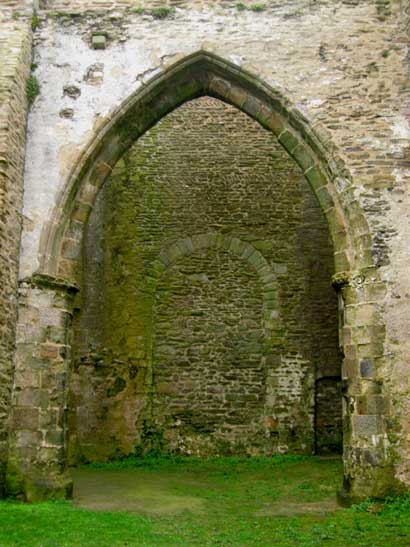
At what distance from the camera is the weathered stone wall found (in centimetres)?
709

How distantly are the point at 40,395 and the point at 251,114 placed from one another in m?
3.96

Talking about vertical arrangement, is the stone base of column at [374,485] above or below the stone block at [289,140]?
below

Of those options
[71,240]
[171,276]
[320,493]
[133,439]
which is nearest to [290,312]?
[171,276]

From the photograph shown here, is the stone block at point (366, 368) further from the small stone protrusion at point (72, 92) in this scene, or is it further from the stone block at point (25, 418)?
the small stone protrusion at point (72, 92)

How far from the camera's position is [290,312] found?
12.2 m

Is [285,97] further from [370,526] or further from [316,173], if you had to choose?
[370,526]

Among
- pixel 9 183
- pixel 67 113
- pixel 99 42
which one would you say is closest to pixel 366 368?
pixel 9 183

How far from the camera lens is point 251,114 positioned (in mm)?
8250

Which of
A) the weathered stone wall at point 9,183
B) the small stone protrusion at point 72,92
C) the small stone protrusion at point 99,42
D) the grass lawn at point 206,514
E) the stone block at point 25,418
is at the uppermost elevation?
the small stone protrusion at point 99,42

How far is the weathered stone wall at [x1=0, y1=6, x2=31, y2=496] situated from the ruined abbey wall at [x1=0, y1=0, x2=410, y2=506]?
1.0 inches

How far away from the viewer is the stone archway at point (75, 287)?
7.19 meters

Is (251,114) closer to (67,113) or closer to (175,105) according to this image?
(175,105)

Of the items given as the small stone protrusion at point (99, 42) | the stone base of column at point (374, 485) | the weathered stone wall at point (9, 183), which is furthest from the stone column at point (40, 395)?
the stone base of column at point (374, 485)

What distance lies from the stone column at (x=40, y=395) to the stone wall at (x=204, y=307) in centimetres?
393
